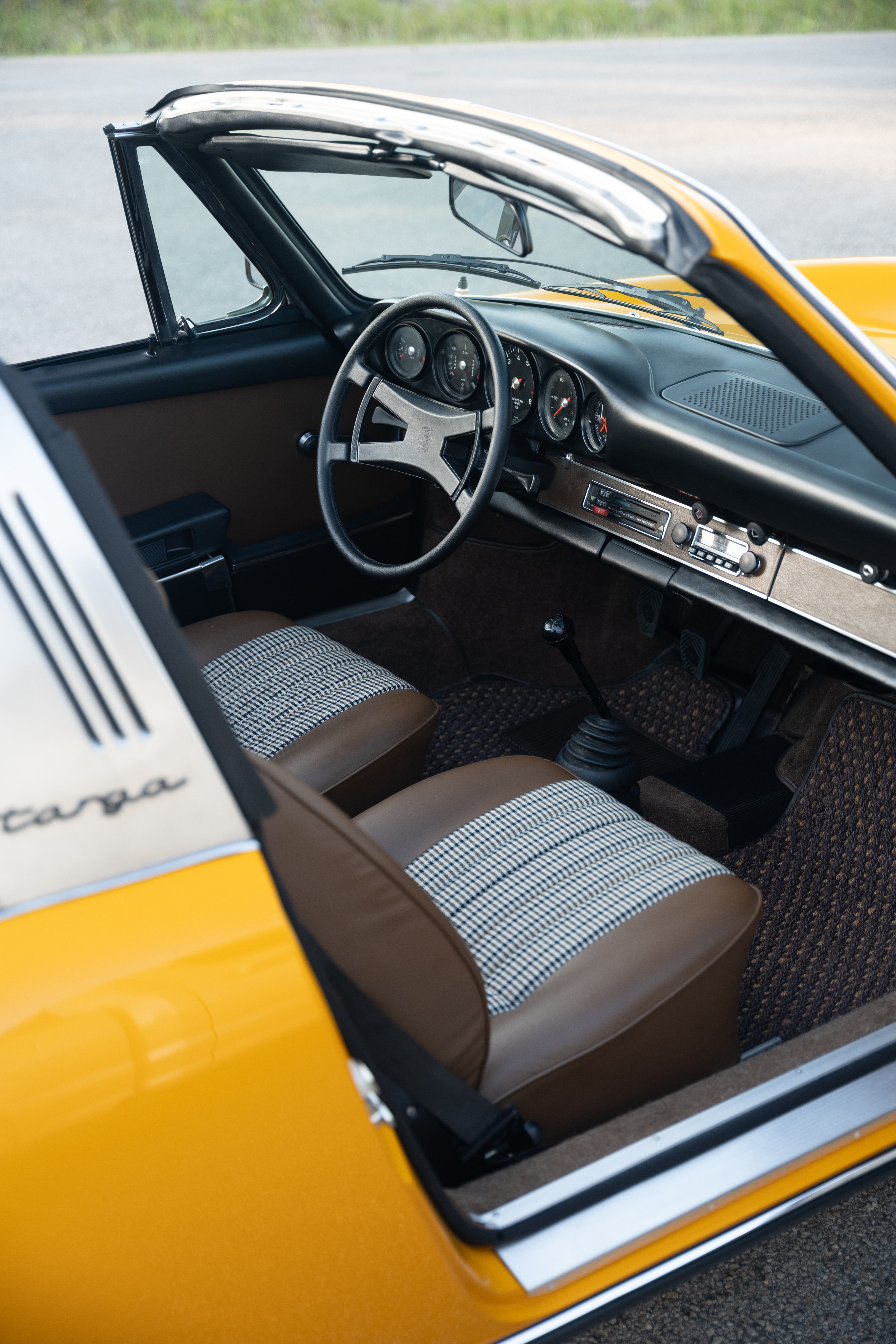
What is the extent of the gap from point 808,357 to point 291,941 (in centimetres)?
92

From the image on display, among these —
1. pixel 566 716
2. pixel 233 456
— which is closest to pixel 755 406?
pixel 566 716

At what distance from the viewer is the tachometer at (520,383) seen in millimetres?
2459

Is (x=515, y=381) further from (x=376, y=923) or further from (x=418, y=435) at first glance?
(x=376, y=923)

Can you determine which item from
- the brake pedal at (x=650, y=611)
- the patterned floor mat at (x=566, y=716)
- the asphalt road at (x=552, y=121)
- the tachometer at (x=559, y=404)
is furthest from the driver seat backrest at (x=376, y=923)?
the asphalt road at (x=552, y=121)

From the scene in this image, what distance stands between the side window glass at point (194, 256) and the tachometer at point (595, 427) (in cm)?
93

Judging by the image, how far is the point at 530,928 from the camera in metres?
1.59

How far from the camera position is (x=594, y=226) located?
Result: 4.08 feet

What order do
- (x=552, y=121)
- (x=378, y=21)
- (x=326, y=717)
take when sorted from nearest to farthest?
(x=326, y=717)
(x=552, y=121)
(x=378, y=21)

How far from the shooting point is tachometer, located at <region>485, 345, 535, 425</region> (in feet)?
8.07

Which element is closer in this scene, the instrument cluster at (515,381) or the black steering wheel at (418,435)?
the black steering wheel at (418,435)

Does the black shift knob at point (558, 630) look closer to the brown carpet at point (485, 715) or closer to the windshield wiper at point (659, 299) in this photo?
the brown carpet at point (485, 715)

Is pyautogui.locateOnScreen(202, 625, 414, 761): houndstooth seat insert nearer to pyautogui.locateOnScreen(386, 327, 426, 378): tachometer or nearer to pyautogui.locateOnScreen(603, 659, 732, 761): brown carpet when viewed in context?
pyautogui.locateOnScreen(386, 327, 426, 378): tachometer

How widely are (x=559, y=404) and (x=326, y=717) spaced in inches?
35.0

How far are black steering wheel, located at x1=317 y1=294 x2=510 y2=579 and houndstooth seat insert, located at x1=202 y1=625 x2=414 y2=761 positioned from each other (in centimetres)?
22
